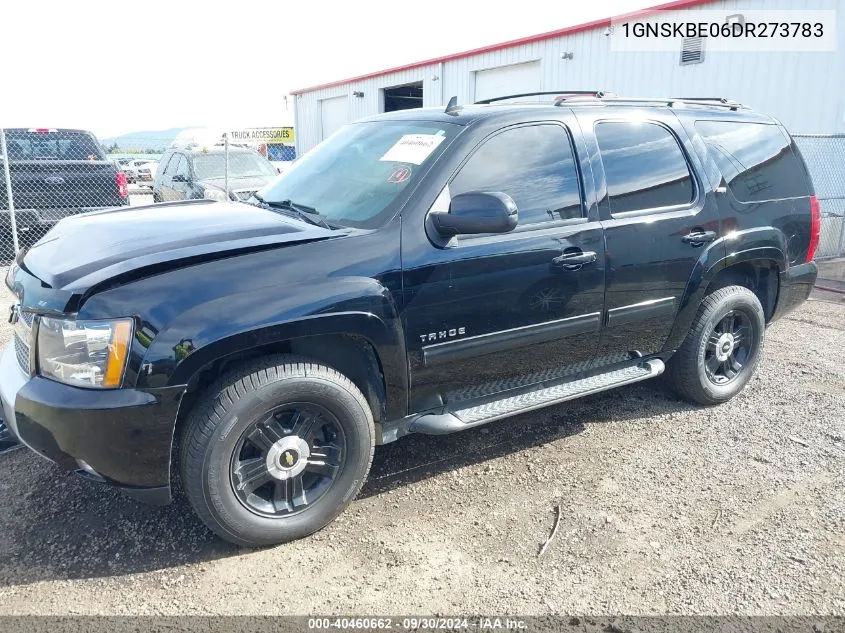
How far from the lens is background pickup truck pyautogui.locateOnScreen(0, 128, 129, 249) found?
28.5 feet

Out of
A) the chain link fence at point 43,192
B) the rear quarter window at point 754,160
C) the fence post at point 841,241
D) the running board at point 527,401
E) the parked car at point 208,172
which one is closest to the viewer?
the running board at point 527,401

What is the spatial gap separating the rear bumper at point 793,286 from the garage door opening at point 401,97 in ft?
59.3

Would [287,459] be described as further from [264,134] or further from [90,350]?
[264,134]

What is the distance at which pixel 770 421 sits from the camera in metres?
4.29

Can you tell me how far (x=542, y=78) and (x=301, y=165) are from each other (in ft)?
42.0

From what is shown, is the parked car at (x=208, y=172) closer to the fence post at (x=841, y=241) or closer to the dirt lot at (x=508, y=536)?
the dirt lot at (x=508, y=536)

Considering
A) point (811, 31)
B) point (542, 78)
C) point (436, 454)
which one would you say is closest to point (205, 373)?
point (436, 454)

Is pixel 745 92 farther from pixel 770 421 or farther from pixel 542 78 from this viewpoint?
pixel 770 421

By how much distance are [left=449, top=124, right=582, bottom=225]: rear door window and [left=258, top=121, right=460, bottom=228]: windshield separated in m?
0.22

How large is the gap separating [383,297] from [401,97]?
864 inches

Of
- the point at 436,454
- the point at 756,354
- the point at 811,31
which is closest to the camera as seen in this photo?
the point at 436,454

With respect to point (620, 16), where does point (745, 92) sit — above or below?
below

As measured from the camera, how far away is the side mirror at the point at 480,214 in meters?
2.97

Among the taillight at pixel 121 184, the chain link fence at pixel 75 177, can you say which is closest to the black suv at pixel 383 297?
the chain link fence at pixel 75 177
